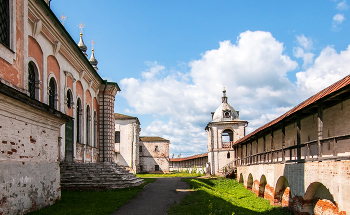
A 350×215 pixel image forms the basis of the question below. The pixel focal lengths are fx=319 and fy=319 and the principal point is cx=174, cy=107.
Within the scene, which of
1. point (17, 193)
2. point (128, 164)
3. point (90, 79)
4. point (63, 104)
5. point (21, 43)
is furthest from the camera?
point (128, 164)

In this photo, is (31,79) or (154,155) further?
(154,155)

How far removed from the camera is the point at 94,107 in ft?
71.8

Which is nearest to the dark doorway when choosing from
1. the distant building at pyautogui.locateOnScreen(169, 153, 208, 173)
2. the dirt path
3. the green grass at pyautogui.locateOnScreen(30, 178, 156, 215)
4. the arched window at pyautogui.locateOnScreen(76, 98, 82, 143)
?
the arched window at pyautogui.locateOnScreen(76, 98, 82, 143)

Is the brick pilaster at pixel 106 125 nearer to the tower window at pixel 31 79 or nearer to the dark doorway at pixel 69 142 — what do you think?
the dark doorway at pixel 69 142

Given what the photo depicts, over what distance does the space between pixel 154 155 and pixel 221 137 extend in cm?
1452

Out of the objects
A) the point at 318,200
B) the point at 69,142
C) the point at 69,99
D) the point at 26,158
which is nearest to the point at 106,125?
the point at 69,99

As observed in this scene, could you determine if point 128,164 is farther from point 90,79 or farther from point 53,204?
point 53,204

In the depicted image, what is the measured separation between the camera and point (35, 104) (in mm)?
8531

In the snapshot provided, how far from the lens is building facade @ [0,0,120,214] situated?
7.63m

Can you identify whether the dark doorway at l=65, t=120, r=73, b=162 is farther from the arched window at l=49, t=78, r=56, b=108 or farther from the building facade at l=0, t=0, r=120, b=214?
the arched window at l=49, t=78, r=56, b=108

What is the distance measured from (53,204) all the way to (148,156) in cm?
3878

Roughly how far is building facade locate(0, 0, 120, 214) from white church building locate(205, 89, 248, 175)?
2085 cm

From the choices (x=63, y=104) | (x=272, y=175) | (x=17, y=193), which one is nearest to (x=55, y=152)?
(x=17, y=193)

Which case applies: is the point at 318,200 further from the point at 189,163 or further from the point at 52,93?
the point at 189,163
